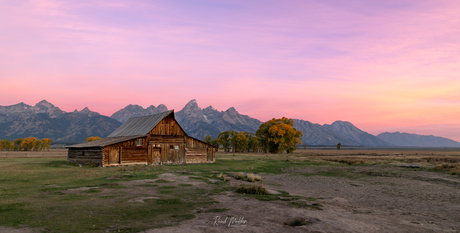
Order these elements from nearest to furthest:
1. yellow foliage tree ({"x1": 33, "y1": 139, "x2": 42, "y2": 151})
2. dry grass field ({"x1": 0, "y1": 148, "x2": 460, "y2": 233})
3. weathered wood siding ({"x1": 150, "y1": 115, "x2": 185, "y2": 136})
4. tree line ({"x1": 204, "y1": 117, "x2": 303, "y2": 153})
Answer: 1. dry grass field ({"x1": 0, "y1": 148, "x2": 460, "y2": 233})
2. weathered wood siding ({"x1": 150, "y1": 115, "x2": 185, "y2": 136})
3. tree line ({"x1": 204, "y1": 117, "x2": 303, "y2": 153})
4. yellow foliage tree ({"x1": 33, "y1": 139, "x2": 42, "y2": 151})

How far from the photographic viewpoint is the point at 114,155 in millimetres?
36969

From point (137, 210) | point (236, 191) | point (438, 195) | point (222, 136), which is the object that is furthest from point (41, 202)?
point (222, 136)

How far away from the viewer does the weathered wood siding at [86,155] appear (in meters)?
36.7

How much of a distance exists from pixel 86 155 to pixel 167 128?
12281 mm

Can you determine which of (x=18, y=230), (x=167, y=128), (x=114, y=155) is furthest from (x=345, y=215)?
(x=167, y=128)

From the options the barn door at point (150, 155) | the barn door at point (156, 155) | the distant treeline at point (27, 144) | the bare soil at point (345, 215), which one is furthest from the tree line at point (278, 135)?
the distant treeline at point (27, 144)

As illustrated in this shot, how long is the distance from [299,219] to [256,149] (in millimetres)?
113150

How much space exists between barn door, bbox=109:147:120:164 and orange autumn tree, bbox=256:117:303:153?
6117 centimetres

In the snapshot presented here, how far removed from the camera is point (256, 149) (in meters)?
123

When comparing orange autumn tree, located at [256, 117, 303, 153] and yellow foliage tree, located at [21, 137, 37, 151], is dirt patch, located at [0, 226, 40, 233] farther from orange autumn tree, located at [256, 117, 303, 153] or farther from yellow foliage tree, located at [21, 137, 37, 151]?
yellow foliage tree, located at [21, 137, 37, 151]

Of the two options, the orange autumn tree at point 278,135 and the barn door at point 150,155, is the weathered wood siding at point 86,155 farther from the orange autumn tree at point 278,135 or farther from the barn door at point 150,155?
the orange autumn tree at point 278,135

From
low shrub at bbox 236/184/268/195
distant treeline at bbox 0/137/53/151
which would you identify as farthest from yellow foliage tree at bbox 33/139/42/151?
low shrub at bbox 236/184/268/195

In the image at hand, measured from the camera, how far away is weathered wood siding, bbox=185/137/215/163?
45284 millimetres

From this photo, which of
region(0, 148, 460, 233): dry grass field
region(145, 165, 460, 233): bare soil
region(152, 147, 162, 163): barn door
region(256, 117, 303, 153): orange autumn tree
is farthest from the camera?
region(256, 117, 303, 153): orange autumn tree
